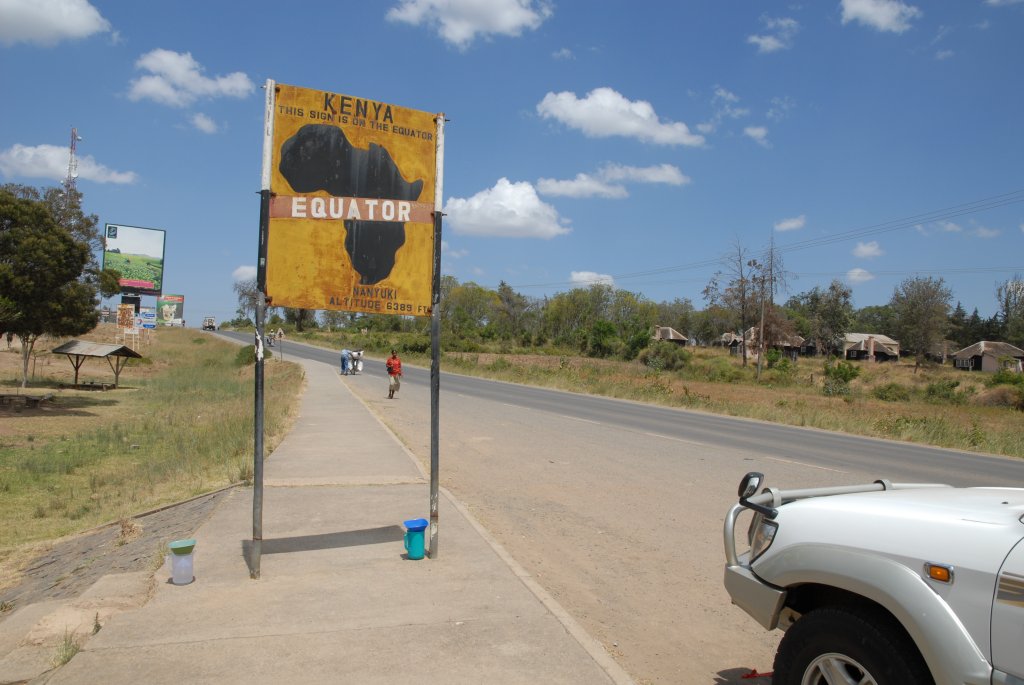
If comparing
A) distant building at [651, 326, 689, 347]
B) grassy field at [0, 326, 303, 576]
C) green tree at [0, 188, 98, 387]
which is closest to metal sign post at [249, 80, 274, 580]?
grassy field at [0, 326, 303, 576]

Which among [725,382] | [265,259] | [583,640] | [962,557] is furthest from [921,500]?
[725,382]

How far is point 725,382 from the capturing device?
50.5 m

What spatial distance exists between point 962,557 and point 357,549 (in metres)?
5.04

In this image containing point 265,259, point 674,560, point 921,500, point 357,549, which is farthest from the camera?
point 674,560

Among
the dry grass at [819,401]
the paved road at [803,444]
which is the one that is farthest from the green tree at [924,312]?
the paved road at [803,444]

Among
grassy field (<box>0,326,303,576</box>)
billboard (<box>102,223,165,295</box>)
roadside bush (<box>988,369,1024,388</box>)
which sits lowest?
grassy field (<box>0,326,303,576</box>)

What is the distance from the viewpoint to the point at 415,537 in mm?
6375

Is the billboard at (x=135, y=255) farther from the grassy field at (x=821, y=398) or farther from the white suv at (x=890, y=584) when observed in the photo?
the white suv at (x=890, y=584)

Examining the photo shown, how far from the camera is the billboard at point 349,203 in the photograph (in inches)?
240

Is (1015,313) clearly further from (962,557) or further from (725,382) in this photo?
(962,557)

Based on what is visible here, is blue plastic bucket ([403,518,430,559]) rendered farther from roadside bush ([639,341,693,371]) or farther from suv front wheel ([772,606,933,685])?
roadside bush ([639,341,693,371])

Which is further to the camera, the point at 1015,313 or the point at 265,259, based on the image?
the point at 1015,313

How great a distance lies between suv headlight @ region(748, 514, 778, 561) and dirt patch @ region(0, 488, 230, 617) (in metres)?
4.77

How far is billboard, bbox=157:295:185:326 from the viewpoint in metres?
115
